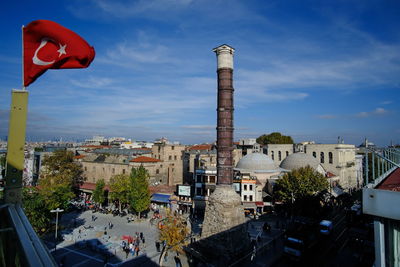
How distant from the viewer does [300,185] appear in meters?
29.6

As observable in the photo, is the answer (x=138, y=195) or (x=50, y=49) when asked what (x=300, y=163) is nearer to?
(x=138, y=195)

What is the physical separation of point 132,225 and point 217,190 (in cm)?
1216

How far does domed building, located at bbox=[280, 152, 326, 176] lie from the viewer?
42659 mm

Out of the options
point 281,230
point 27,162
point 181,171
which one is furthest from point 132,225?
point 27,162

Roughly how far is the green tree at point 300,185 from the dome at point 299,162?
479 inches

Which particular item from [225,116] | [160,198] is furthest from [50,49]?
[160,198]

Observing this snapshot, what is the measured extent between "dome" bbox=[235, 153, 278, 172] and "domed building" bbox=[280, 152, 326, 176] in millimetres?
3833

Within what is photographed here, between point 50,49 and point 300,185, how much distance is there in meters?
29.1

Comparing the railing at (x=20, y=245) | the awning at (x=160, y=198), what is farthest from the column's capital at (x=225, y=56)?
the railing at (x=20, y=245)

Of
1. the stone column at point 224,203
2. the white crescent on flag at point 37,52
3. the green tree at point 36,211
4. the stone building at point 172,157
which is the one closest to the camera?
the white crescent on flag at point 37,52

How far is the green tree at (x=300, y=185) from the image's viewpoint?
29578mm

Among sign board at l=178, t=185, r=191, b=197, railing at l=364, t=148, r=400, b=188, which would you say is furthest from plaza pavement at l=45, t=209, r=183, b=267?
railing at l=364, t=148, r=400, b=188

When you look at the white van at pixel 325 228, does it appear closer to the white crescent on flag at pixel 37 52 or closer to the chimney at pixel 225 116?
the chimney at pixel 225 116

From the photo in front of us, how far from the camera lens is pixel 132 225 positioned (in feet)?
93.2
